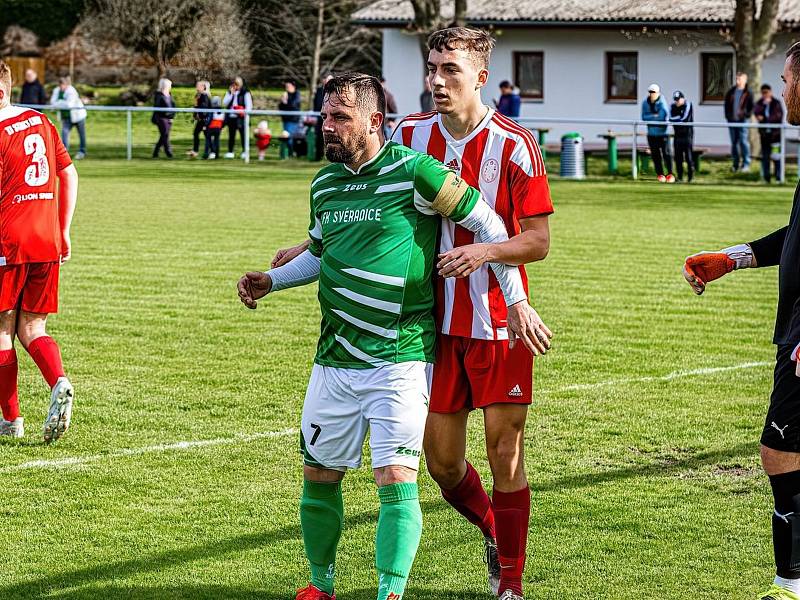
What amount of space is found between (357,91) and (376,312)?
2.47ft

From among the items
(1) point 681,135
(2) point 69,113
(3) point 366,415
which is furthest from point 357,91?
(2) point 69,113

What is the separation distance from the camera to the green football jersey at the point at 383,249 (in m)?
4.47

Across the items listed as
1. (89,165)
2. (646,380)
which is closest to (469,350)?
(646,380)

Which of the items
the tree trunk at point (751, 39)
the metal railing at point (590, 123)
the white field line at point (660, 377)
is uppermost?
the tree trunk at point (751, 39)

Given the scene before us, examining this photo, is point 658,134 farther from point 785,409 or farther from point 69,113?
point 785,409

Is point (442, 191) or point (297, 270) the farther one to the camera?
point (297, 270)

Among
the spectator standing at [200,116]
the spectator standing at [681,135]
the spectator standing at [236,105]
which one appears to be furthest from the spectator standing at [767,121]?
the spectator standing at [200,116]

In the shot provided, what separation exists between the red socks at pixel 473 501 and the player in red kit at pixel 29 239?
268 centimetres

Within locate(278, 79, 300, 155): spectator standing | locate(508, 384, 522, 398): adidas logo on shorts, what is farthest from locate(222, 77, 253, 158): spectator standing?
locate(508, 384, 522, 398): adidas logo on shorts

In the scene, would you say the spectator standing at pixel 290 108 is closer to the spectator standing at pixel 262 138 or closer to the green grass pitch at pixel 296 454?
the spectator standing at pixel 262 138

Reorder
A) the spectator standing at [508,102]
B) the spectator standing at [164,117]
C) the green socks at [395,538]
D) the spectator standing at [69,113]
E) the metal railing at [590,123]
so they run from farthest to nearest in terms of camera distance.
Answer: the spectator standing at [164,117]
the spectator standing at [69,113]
the spectator standing at [508,102]
the metal railing at [590,123]
the green socks at [395,538]

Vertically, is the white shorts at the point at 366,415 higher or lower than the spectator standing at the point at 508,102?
lower

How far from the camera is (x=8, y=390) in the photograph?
23.6ft

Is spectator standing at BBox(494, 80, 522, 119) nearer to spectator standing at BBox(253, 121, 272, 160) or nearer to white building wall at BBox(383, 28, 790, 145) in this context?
spectator standing at BBox(253, 121, 272, 160)
